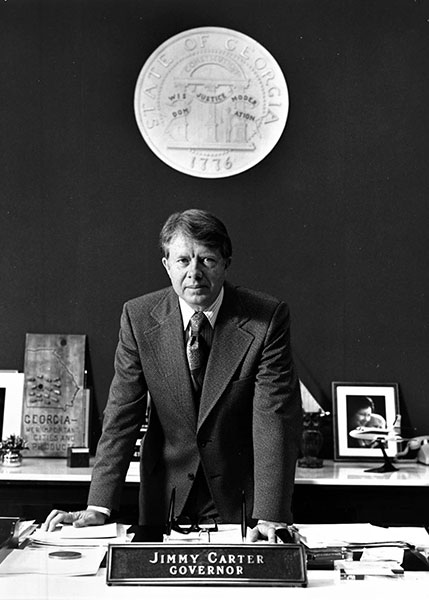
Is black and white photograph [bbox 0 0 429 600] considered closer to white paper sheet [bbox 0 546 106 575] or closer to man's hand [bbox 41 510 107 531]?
man's hand [bbox 41 510 107 531]

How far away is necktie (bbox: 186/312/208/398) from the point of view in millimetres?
2891

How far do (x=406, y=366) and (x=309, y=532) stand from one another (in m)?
1.99

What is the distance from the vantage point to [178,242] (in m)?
2.71

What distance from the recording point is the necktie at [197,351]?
9.48 ft

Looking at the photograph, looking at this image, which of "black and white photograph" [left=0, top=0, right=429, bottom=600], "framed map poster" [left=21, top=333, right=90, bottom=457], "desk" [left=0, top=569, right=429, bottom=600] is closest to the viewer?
"desk" [left=0, top=569, right=429, bottom=600]

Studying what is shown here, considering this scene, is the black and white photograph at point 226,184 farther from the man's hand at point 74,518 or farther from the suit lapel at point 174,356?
the man's hand at point 74,518

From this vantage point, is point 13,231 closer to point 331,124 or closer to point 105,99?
point 105,99

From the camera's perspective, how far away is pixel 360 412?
419 cm

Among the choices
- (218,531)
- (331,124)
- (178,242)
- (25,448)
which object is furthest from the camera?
(331,124)

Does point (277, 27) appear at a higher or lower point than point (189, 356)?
higher

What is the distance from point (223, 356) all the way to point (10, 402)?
1670mm

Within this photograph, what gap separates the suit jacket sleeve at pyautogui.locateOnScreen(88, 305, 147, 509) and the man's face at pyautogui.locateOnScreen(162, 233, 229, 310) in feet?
1.07

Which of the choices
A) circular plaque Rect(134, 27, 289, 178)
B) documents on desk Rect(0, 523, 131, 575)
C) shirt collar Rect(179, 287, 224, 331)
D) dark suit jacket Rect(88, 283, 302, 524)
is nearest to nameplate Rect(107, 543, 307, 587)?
documents on desk Rect(0, 523, 131, 575)

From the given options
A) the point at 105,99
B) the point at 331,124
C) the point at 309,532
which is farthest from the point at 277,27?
the point at 309,532
